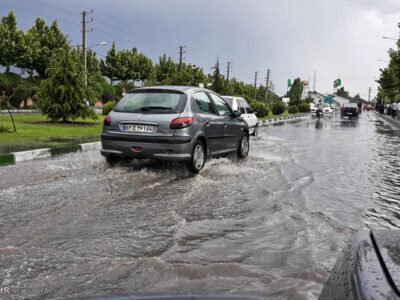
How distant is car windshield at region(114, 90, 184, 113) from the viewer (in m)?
7.28

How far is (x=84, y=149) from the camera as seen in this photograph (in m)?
11.3

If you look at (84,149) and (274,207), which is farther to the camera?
(84,149)

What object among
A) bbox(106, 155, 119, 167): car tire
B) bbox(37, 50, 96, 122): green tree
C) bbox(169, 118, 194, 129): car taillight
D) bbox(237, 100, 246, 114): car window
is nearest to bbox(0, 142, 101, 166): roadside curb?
bbox(106, 155, 119, 167): car tire

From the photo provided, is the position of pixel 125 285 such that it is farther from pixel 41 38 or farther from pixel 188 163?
pixel 41 38

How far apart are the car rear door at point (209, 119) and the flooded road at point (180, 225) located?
22.3 inches

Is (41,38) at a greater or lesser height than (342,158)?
greater

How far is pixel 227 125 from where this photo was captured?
8.89 meters

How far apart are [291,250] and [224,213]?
1.36 m

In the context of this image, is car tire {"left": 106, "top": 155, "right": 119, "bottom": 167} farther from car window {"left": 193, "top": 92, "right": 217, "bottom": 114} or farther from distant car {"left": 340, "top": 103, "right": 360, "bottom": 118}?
distant car {"left": 340, "top": 103, "right": 360, "bottom": 118}

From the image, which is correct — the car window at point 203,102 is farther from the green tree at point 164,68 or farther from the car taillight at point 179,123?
the green tree at point 164,68

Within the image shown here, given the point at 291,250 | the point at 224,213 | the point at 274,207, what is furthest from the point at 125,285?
the point at 274,207

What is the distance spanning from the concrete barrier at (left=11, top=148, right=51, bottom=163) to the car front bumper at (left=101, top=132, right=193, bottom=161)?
3.05 m

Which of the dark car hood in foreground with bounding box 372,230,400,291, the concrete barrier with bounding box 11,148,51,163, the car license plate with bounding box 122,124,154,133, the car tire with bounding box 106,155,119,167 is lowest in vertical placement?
the concrete barrier with bounding box 11,148,51,163

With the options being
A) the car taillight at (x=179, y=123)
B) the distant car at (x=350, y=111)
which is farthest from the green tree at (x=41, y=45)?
the car taillight at (x=179, y=123)
